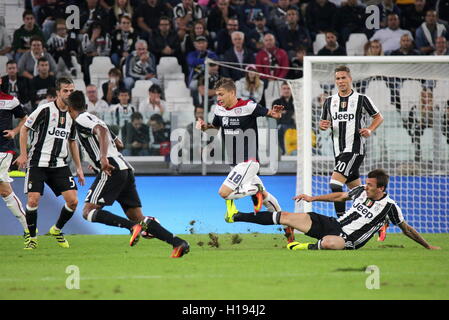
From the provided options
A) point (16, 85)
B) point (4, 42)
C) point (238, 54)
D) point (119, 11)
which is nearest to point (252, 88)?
point (238, 54)

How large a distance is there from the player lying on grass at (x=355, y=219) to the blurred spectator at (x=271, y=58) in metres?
9.97

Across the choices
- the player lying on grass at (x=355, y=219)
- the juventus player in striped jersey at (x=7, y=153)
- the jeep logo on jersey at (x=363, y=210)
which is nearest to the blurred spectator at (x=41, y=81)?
the juventus player in striped jersey at (x=7, y=153)

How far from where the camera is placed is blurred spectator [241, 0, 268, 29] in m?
20.1

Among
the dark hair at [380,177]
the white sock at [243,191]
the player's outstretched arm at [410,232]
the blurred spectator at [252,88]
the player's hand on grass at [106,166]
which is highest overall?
the blurred spectator at [252,88]

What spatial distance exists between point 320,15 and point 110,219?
42.7 ft

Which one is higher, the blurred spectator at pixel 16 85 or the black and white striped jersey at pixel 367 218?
the blurred spectator at pixel 16 85

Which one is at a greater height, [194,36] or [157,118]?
[194,36]

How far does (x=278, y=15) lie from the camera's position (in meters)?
20.2

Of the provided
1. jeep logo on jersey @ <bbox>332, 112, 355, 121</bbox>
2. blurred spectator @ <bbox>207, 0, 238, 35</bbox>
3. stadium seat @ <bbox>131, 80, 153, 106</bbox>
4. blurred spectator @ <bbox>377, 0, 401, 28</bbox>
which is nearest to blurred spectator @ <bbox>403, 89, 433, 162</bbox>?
jeep logo on jersey @ <bbox>332, 112, 355, 121</bbox>

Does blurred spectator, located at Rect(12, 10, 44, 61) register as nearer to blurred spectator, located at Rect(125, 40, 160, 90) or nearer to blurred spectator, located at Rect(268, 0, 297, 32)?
blurred spectator, located at Rect(125, 40, 160, 90)

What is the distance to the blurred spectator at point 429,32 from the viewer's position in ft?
64.7

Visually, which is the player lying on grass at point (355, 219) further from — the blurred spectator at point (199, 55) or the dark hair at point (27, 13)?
the dark hair at point (27, 13)

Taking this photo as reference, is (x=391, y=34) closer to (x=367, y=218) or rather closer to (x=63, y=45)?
(x=63, y=45)

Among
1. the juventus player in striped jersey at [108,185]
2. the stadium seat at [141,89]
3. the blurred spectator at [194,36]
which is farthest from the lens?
the blurred spectator at [194,36]
